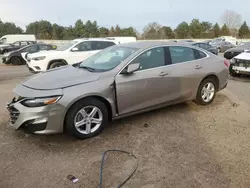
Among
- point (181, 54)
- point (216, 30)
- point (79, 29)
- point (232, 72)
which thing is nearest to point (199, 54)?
point (181, 54)

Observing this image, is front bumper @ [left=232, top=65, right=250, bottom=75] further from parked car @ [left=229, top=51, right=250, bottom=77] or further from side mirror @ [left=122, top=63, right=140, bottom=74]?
side mirror @ [left=122, top=63, right=140, bottom=74]

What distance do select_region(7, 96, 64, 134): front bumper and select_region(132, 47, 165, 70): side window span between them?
1664mm

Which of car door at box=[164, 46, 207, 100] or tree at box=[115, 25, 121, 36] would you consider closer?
car door at box=[164, 46, 207, 100]

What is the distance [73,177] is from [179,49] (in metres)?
3.35

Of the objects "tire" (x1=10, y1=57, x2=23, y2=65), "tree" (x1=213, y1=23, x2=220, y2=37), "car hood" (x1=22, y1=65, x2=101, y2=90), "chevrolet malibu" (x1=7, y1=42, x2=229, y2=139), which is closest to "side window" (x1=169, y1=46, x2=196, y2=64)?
"chevrolet malibu" (x1=7, y1=42, x2=229, y2=139)

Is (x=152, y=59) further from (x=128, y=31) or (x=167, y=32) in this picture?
(x=167, y=32)

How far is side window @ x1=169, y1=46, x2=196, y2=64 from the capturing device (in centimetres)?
485

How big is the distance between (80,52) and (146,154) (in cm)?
751

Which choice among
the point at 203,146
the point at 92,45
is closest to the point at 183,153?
the point at 203,146

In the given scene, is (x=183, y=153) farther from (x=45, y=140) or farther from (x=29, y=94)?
(x=29, y=94)

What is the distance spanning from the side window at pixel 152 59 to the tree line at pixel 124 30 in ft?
183

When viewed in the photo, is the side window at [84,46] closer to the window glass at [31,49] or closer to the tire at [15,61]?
the window glass at [31,49]

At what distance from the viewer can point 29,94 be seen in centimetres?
363

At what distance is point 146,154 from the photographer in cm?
348
